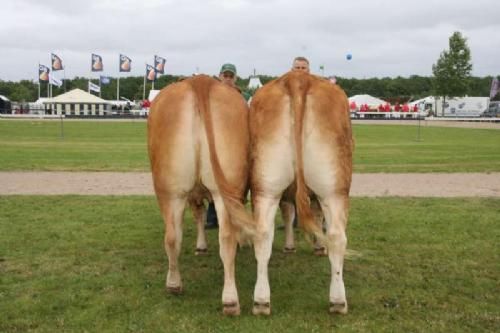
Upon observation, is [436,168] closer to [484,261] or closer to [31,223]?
[484,261]

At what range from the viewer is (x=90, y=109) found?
328 feet

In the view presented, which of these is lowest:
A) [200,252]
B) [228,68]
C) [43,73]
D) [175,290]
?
[200,252]

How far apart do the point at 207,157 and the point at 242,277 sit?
206cm

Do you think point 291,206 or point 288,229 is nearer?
point 291,206

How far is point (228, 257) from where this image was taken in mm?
5375

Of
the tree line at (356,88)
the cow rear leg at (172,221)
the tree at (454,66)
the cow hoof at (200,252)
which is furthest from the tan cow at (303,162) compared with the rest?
the tree line at (356,88)

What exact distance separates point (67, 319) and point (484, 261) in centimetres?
516

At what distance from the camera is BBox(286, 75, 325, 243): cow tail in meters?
5.13

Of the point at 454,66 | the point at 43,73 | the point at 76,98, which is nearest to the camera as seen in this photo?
the point at 454,66

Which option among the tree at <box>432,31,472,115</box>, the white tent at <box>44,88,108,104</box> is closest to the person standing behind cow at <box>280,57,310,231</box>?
the tree at <box>432,31,472,115</box>

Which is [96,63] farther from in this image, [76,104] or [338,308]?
[338,308]

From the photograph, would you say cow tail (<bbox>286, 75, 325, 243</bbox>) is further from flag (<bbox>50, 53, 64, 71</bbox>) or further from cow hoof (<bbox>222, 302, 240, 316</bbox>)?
flag (<bbox>50, 53, 64, 71</bbox>)

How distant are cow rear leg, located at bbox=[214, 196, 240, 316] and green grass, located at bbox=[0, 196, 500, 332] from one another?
0.43 ft

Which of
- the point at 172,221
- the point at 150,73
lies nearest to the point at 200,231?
the point at 172,221
